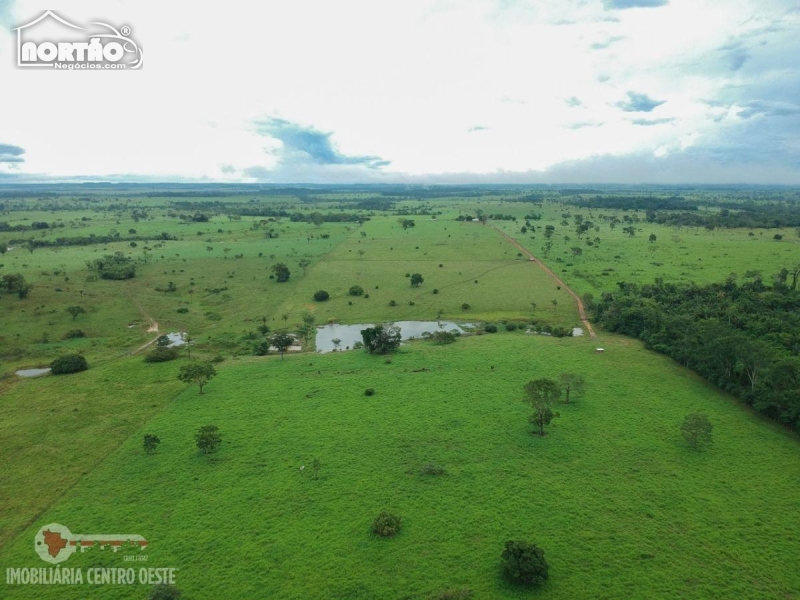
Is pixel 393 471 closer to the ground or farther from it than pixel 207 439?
closer to the ground

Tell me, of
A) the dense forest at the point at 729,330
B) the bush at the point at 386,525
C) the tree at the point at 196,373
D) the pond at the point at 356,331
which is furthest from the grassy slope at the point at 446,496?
the pond at the point at 356,331

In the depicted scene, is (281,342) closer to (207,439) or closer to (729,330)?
(207,439)

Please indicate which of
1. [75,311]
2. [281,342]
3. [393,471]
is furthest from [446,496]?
[75,311]

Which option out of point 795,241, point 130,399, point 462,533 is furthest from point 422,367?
point 795,241

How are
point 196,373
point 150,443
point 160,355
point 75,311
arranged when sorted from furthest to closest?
point 75,311, point 160,355, point 196,373, point 150,443

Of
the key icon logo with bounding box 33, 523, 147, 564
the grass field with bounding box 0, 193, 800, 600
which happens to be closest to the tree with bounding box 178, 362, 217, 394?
the grass field with bounding box 0, 193, 800, 600

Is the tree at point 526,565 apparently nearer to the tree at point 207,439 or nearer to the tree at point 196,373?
the tree at point 207,439

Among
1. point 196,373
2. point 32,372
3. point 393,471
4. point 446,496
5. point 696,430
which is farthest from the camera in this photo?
point 32,372
